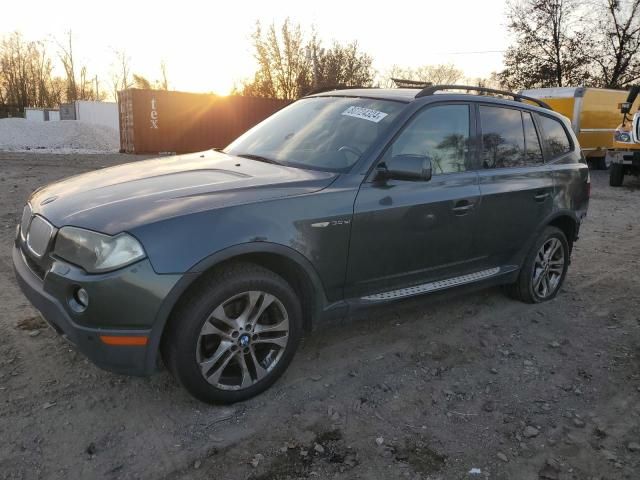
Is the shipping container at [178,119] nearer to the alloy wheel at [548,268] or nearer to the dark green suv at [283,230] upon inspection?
the dark green suv at [283,230]

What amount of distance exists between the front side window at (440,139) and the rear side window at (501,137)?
216mm

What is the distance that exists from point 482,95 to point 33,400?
12.5 ft

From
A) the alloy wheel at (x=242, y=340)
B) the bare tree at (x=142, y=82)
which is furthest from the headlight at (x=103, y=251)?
the bare tree at (x=142, y=82)

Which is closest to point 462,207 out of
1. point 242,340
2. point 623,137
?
point 242,340

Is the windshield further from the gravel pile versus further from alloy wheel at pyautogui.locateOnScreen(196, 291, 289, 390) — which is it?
the gravel pile

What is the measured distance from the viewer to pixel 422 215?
139 inches

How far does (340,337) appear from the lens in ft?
13.0

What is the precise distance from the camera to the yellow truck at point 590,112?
17234 mm

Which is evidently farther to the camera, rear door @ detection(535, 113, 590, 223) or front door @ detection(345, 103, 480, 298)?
rear door @ detection(535, 113, 590, 223)

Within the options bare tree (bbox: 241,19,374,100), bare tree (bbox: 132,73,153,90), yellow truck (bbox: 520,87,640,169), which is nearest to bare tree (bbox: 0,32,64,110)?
bare tree (bbox: 132,73,153,90)

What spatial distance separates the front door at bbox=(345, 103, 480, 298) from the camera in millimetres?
3299

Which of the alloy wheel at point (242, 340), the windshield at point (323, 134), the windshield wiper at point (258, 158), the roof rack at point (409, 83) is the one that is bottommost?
the alloy wheel at point (242, 340)

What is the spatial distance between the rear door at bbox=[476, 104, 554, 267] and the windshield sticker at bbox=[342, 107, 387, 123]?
3.00ft

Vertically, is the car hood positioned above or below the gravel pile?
below
